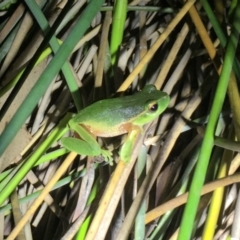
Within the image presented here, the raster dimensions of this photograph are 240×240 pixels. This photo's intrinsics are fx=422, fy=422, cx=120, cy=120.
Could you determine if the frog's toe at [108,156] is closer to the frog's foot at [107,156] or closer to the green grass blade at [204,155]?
the frog's foot at [107,156]

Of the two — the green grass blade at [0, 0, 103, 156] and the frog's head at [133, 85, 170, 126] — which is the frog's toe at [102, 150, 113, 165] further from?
the green grass blade at [0, 0, 103, 156]

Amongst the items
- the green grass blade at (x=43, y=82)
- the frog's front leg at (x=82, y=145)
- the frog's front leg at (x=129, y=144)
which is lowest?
the frog's front leg at (x=129, y=144)

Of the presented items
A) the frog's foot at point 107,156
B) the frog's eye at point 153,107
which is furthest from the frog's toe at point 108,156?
the frog's eye at point 153,107

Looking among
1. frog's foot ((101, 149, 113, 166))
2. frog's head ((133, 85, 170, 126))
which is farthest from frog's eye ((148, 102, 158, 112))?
frog's foot ((101, 149, 113, 166))

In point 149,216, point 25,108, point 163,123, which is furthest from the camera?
point 163,123

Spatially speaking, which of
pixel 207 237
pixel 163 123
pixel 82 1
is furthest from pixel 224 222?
pixel 82 1

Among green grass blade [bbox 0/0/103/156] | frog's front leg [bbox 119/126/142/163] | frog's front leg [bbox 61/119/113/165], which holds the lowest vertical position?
frog's front leg [bbox 119/126/142/163]

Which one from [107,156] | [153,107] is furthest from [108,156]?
[153,107]

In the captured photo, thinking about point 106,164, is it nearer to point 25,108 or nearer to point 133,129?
point 133,129
